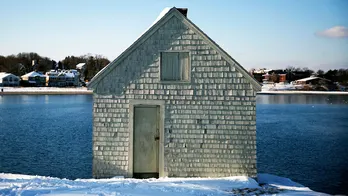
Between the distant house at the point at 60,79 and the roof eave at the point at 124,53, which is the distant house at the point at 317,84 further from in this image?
the roof eave at the point at 124,53

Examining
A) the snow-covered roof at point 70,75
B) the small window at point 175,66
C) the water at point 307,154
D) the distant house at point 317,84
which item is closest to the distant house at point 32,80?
the snow-covered roof at point 70,75

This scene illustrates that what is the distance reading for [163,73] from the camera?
1119cm

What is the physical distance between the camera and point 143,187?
30.8ft

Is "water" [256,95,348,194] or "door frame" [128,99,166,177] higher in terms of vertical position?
"door frame" [128,99,166,177]

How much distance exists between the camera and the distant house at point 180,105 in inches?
437

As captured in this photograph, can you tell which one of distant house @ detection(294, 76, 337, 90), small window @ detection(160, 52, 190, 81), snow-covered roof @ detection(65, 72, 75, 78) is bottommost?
small window @ detection(160, 52, 190, 81)

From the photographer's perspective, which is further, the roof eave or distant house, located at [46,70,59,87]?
distant house, located at [46,70,59,87]

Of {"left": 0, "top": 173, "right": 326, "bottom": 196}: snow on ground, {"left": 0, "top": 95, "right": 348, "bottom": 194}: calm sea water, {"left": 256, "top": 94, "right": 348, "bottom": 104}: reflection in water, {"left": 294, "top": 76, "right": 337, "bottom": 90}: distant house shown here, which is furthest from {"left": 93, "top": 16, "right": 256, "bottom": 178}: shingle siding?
{"left": 294, "top": 76, "right": 337, "bottom": 90}: distant house

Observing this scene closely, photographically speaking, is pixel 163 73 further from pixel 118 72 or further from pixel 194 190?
pixel 194 190

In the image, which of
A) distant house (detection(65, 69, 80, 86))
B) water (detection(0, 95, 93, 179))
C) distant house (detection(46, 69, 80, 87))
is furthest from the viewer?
distant house (detection(65, 69, 80, 86))

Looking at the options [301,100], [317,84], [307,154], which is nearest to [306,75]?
[317,84]

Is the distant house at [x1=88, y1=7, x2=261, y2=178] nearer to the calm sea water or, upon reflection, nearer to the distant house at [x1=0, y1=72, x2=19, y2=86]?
the calm sea water

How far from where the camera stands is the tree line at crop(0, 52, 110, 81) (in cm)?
13550

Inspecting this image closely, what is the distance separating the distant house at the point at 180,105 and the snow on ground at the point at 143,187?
0.68 meters
